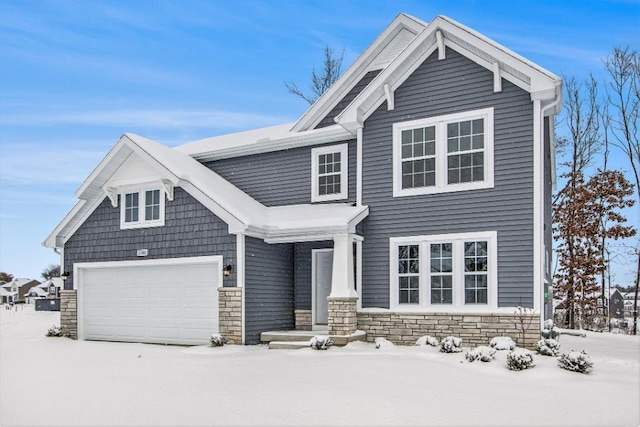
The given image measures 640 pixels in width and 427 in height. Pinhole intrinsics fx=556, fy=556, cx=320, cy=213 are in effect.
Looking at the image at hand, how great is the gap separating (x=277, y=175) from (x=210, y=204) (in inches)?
112

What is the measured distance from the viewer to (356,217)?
42.9 ft

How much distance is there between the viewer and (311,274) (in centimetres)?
1497

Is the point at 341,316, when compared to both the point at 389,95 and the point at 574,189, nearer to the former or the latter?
the point at 389,95

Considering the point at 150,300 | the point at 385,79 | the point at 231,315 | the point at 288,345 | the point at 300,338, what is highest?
the point at 385,79

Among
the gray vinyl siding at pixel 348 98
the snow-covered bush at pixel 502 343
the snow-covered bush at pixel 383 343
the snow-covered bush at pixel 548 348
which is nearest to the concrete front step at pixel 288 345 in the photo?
the snow-covered bush at pixel 383 343

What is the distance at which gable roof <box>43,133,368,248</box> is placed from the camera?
43.9ft

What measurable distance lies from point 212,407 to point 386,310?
672 centimetres

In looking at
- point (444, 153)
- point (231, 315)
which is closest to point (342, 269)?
point (231, 315)

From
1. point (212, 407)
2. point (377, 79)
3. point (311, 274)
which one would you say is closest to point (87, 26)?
point (377, 79)

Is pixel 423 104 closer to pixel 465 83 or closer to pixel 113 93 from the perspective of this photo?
pixel 465 83

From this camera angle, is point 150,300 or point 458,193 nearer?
point 458,193

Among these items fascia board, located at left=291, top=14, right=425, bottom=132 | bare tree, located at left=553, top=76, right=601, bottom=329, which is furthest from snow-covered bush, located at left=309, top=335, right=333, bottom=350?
bare tree, located at left=553, top=76, right=601, bottom=329

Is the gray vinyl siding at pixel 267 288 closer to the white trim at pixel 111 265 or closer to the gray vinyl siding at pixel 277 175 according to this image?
the white trim at pixel 111 265

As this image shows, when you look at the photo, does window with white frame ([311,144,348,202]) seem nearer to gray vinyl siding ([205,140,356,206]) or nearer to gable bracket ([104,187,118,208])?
gray vinyl siding ([205,140,356,206])
